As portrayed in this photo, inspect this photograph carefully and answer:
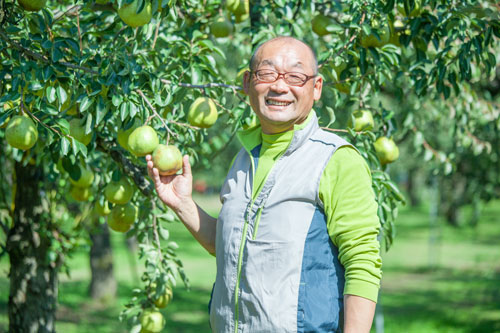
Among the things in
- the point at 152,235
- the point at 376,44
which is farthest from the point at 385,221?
the point at 152,235

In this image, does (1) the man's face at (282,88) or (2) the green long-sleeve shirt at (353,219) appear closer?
(2) the green long-sleeve shirt at (353,219)

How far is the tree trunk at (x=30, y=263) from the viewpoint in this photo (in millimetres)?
3836

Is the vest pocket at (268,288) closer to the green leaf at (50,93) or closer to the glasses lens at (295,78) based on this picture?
the glasses lens at (295,78)

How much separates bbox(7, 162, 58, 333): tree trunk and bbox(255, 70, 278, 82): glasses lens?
2461 millimetres

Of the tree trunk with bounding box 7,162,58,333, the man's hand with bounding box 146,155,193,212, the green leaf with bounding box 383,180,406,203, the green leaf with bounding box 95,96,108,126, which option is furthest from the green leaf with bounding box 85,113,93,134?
the tree trunk with bounding box 7,162,58,333

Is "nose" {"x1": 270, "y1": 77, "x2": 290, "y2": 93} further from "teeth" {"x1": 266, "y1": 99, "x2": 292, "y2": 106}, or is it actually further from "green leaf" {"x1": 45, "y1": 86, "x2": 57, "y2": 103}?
"green leaf" {"x1": 45, "y1": 86, "x2": 57, "y2": 103}

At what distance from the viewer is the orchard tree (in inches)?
88.0

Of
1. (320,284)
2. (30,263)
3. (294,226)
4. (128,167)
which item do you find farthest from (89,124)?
(30,263)

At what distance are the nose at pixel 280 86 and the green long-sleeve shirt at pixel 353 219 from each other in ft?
0.83

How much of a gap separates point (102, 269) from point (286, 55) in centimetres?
836

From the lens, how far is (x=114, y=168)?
2.87m

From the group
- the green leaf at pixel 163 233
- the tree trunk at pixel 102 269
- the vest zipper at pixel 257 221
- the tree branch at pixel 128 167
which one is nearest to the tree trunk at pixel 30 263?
the green leaf at pixel 163 233

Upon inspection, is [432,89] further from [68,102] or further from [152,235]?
[68,102]

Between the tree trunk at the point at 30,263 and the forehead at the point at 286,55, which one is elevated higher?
the forehead at the point at 286,55
